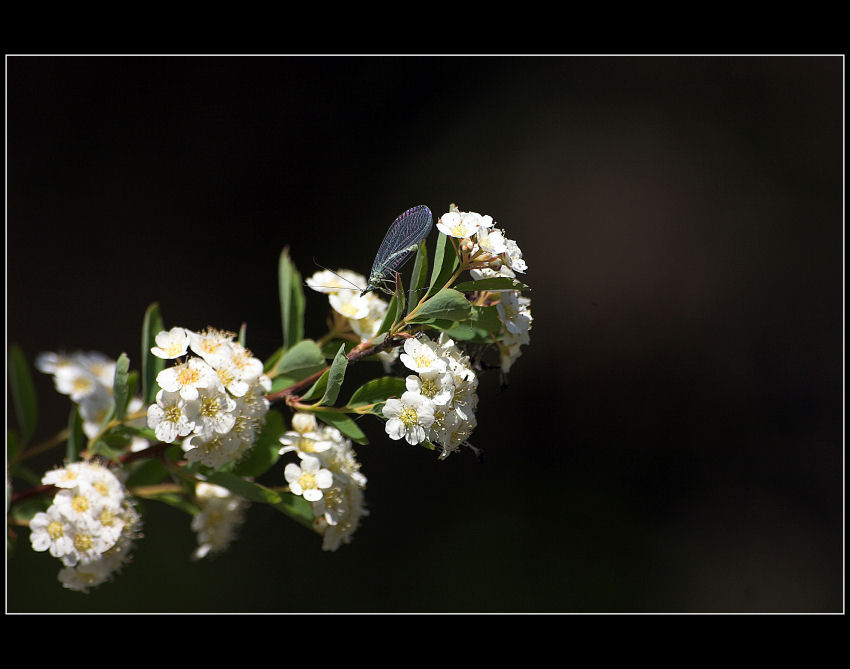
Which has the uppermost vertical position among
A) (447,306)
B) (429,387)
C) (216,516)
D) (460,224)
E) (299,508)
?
(460,224)

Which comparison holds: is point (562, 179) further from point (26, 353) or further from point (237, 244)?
point (26, 353)

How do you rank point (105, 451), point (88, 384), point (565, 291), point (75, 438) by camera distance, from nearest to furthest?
point (105, 451)
point (75, 438)
point (88, 384)
point (565, 291)

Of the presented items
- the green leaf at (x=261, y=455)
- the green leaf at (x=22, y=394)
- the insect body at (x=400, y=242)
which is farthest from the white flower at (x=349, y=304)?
the green leaf at (x=22, y=394)

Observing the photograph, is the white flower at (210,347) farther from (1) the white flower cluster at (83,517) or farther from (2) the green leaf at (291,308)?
(1) the white flower cluster at (83,517)

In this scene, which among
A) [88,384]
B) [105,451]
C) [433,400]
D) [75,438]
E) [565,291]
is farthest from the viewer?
[565,291]

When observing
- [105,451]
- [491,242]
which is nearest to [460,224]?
[491,242]

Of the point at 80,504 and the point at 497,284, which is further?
the point at 80,504

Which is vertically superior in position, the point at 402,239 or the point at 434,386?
the point at 402,239

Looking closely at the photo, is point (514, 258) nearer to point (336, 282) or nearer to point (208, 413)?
point (336, 282)
